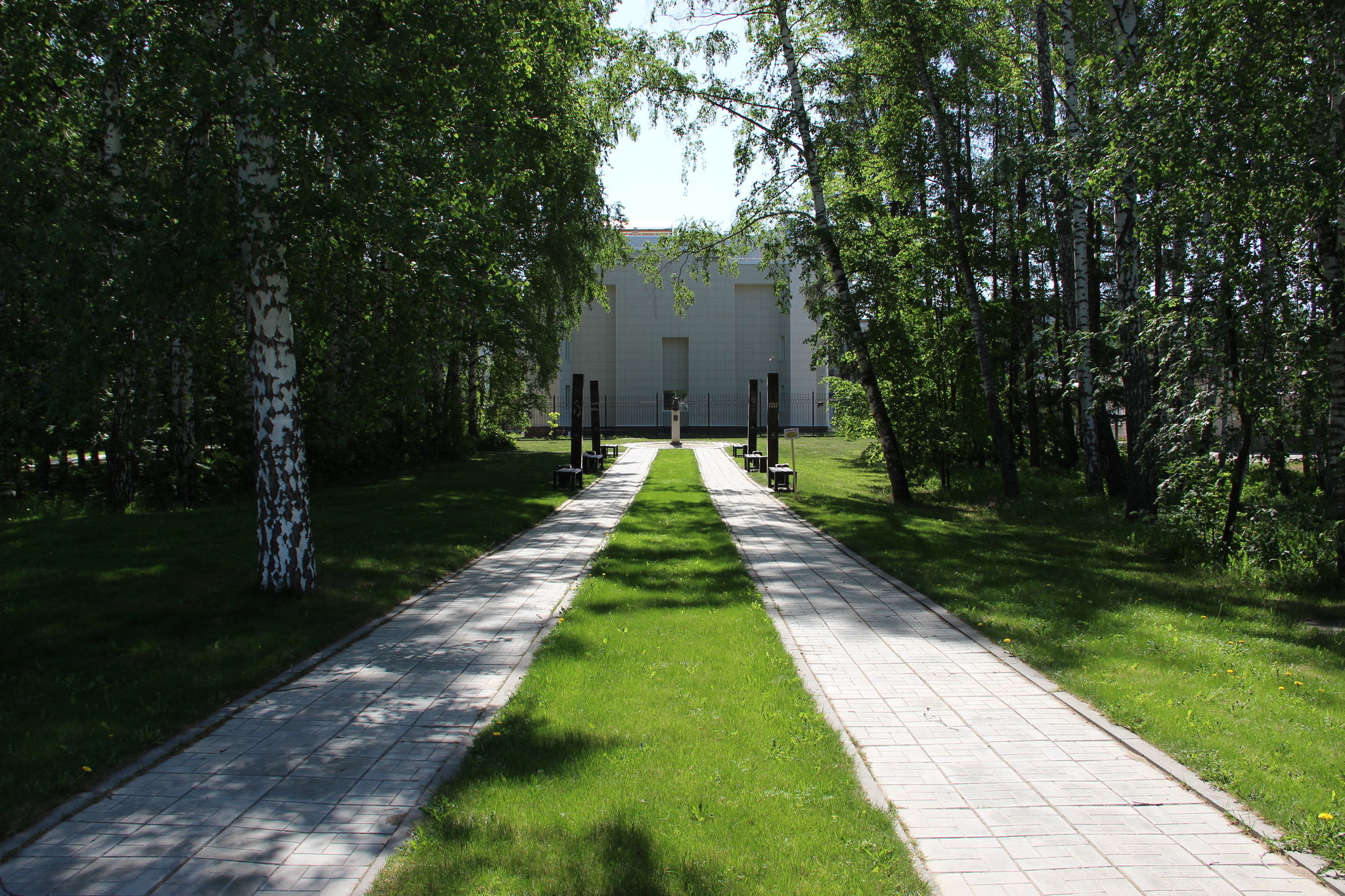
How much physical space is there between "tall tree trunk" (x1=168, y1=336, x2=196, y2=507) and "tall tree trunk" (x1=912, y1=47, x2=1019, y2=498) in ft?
44.0

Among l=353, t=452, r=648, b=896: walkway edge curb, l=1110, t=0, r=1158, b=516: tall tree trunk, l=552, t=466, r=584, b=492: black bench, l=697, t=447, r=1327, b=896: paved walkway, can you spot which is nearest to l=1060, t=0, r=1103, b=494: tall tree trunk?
l=1110, t=0, r=1158, b=516: tall tree trunk

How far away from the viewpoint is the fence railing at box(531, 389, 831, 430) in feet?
175

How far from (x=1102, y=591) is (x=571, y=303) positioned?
19153 millimetres

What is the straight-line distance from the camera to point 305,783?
4.21 meters

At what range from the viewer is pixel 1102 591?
8.86 metres

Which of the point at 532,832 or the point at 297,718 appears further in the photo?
the point at 297,718

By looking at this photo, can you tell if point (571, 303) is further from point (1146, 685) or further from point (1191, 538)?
point (1146, 685)

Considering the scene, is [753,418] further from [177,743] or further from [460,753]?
[177,743]

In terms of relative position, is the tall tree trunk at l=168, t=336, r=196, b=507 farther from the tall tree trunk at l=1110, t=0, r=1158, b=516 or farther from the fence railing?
the fence railing

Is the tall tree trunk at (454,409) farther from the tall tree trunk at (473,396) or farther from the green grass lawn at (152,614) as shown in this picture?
the green grass lawn at (152,614)

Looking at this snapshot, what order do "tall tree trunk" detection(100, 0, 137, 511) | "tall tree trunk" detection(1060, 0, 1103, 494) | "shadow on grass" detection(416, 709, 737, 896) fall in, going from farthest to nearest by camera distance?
"tall tree trunk" detection(1060, 0, 1103, 494), "tall tree trunk" detection(100, 0, 137, 511), "shadow on grass" detection(416, 709, 737, 896)

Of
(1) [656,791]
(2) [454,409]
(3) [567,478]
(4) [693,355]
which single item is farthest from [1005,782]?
(4) [693,355]

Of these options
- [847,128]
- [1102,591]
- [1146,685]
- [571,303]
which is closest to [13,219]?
[1146,685]

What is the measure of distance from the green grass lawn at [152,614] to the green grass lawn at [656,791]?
6.56 ft
